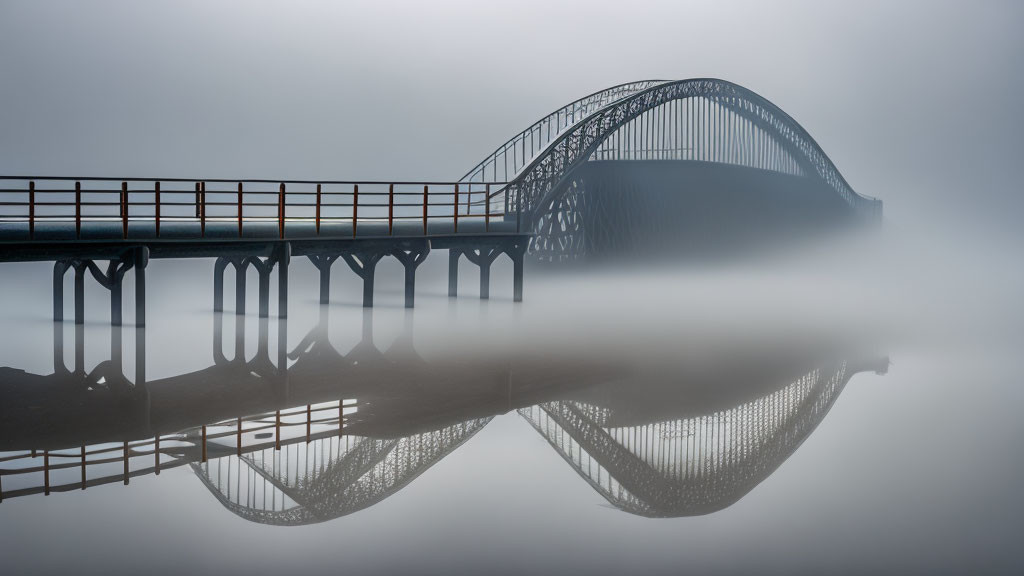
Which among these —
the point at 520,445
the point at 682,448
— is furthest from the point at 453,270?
the point at 682,448

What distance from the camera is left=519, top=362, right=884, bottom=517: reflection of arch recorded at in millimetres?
10070

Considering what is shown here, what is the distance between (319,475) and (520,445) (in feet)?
7.77

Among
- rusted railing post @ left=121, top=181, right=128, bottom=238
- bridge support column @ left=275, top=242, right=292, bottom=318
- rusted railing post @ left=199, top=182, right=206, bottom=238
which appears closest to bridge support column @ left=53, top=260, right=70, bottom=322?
rusted railing post @ left=121, top=181, right=128, bottom=238

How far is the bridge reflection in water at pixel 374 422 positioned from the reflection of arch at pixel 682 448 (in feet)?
0.11

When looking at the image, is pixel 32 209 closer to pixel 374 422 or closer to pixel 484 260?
pixel 374 422

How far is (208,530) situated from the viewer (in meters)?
8.55

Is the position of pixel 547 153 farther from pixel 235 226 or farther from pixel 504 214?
pixel 235 226

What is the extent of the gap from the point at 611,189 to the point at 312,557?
30791 millimetres

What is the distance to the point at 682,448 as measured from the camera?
11.8 m

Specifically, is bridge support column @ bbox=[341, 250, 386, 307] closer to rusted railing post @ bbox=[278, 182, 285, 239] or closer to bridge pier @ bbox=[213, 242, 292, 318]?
bridge pier @ bbox=[213, 242, 292, 318]

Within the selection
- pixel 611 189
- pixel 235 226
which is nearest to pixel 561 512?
pixel 235 226

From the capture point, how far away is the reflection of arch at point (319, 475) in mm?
9273

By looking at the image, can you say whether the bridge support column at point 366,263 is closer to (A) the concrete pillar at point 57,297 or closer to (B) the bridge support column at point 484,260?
(B) the bridge support column at point 484,260

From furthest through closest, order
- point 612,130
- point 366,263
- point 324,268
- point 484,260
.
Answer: point 612,130 → point 484,260 → point 324,268 → point 366,263
